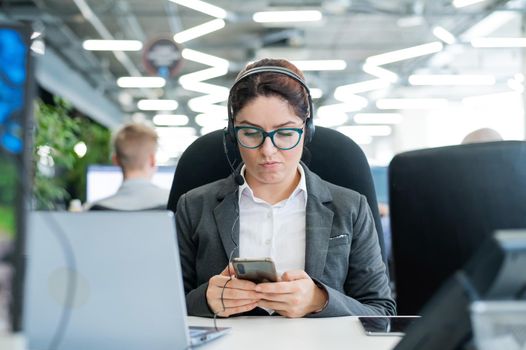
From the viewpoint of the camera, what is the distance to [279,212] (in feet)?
5.44

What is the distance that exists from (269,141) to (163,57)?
5.93 meters

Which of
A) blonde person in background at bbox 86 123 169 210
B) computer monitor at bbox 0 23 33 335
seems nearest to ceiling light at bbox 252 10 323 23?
blonde person in background at bbox 86 123 169 210

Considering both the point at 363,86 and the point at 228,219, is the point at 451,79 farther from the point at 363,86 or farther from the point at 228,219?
the point at 228,219

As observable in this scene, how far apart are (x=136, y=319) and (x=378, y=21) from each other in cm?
826

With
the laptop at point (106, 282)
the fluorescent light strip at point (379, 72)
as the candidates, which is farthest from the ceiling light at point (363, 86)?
the laptop at point (106, 282)

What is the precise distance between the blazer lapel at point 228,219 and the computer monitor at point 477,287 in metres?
1.02

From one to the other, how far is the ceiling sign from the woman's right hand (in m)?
5.99

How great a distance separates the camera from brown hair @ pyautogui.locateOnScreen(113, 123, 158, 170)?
134 inches

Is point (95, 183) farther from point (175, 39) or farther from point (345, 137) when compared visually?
point (175, 39)

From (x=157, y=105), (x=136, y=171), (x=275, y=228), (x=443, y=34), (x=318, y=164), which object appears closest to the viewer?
(x=275, y=228)

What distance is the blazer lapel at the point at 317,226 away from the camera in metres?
1.53

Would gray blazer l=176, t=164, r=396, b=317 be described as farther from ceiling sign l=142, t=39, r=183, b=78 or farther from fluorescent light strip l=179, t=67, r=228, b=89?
fluorescent light strip l=179, t=67, r=228, b=89

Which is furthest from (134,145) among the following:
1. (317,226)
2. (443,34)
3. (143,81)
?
(143,81)

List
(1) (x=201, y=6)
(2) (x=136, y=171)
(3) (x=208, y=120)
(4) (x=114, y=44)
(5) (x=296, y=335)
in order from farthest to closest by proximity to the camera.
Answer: (3) (x=208, y=120)
(4) (x=114, y=44)
(1) (x=201, y=6)
(2) (x=136, y=171)
(5) (x=296, y=335)
